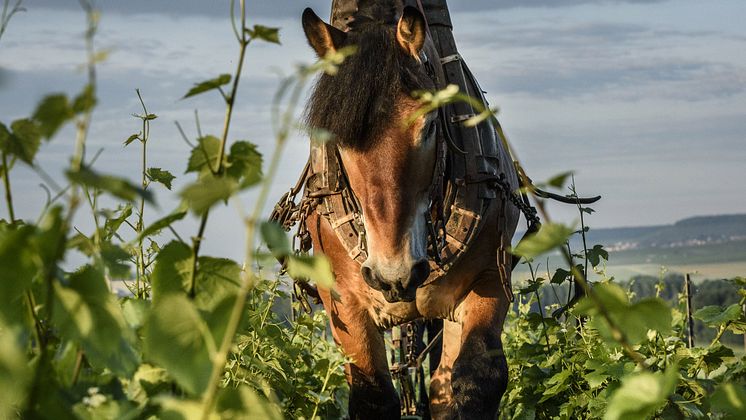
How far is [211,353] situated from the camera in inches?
52.4

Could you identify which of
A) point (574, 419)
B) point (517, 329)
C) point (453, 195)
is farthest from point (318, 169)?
point (517, 329)

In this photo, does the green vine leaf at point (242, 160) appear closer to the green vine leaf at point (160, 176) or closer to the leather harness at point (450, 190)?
the green vine leaf at point (160, 176)

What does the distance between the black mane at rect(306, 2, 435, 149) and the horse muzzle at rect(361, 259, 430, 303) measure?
445mm

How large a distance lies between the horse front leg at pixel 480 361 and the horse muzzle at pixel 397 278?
63cm

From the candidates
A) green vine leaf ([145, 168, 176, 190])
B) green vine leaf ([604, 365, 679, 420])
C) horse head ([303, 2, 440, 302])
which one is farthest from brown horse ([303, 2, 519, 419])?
green vine leaf ([604, 365, 679, 420])

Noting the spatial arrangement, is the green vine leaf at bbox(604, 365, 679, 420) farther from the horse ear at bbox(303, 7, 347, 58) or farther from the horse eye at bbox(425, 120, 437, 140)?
the horse ear at bbox(303, 7, 347, 58)

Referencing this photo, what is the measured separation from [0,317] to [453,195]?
297 centimetres

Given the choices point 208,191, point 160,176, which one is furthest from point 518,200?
point 208,191

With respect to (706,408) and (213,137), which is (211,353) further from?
(706,408)

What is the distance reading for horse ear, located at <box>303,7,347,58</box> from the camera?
3.91 metres

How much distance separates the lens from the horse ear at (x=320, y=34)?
12.8 ft

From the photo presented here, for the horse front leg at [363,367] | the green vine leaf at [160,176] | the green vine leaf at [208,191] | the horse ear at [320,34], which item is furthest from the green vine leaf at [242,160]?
the horse front leg at [363,367]

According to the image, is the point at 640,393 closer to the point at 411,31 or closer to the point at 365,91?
the point at 365,91

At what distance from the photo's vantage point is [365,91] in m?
3.71
